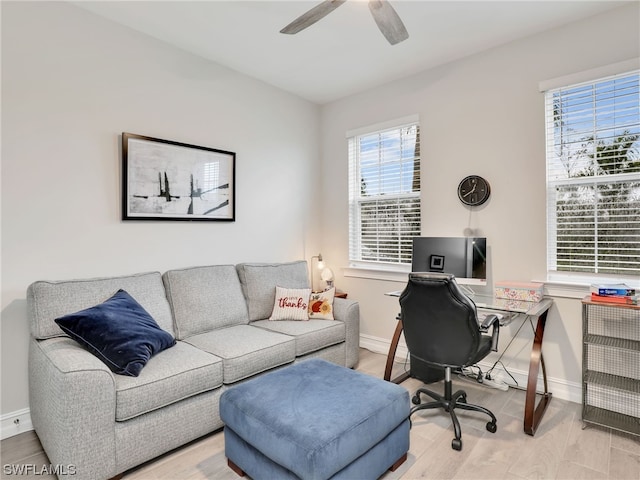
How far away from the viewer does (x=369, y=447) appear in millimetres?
1694

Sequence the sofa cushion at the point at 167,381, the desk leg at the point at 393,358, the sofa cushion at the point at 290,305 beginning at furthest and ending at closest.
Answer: the sofa cushion at the point at 290,305, the desk leg at the point at 393,358, the sofa cushion at the point at 167,381

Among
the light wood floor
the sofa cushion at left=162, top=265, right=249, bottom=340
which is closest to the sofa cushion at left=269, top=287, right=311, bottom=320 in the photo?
the sofa cushion at left=162, top=265, right=249, bottom=340

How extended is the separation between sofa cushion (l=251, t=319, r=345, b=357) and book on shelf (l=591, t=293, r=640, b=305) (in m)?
1.85

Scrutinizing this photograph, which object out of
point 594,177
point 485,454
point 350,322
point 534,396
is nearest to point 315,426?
point 485,454

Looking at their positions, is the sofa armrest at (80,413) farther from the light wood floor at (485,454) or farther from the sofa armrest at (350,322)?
the sofa armrest at (350,322)

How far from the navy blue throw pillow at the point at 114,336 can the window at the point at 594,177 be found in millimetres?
2912

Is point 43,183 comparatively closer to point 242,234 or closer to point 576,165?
point 242,234

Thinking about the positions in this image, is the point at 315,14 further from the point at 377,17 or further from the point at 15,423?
the point at 15,423

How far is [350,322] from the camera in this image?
10.8 ft

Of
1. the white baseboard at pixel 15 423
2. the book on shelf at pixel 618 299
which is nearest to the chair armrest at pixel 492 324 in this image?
the book on shelf at pixel 618 299

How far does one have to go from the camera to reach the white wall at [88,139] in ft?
7.51

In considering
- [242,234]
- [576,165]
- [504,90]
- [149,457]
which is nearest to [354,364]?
[242,234]

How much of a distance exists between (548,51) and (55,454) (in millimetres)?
4092

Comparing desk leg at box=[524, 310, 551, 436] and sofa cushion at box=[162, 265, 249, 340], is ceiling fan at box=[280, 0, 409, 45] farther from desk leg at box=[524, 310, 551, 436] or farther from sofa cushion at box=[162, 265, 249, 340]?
desk leg at box=[524, 310, 551, 436]
